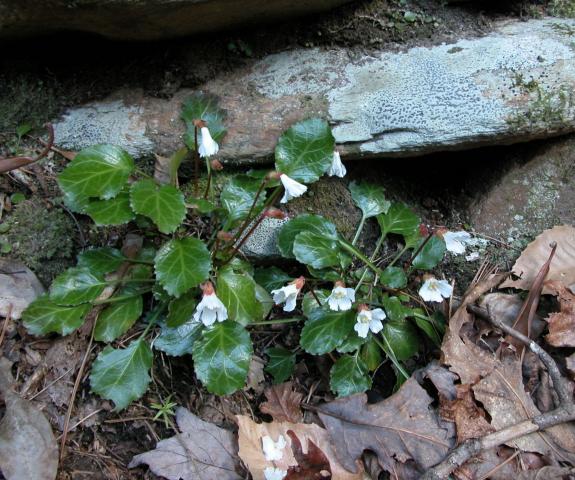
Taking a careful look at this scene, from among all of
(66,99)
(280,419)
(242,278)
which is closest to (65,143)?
(66,99)

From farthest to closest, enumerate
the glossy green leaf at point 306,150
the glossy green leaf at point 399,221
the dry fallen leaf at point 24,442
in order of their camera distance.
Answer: the glossy green leaf at point 399,221
the glossy green leaf at point 306,150
the dry fallen leaf at point 24,442

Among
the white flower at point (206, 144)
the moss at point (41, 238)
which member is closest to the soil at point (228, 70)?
the moss at point (41, 238)

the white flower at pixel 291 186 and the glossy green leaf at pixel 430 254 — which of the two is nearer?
the white flower at pixel 291 186

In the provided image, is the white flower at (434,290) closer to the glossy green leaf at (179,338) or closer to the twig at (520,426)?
the twig at (520,426)

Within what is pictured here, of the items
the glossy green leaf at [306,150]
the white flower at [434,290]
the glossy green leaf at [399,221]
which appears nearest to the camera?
the white flower at [434,290]

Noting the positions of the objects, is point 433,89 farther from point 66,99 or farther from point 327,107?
point 66,99

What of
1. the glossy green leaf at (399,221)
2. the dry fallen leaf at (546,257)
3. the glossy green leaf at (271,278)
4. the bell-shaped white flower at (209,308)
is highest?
the bell-shaped white flower at (209,308)
